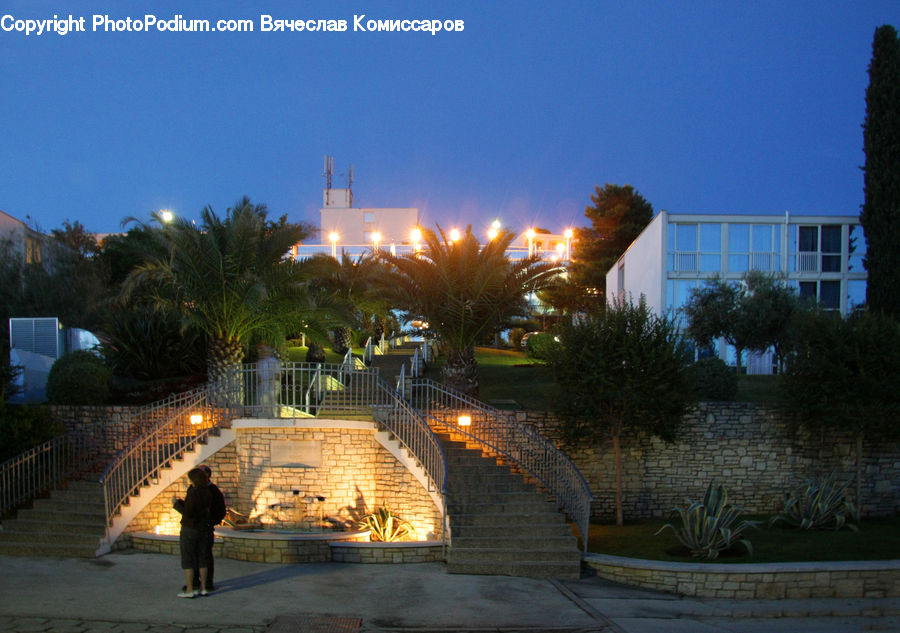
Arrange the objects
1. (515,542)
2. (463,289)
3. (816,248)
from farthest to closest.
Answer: (816,248) → (463,289) → (515,542)

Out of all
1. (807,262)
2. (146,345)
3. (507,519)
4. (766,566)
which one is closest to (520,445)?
(507,519)

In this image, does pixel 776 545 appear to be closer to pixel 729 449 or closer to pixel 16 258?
pixel 729 449

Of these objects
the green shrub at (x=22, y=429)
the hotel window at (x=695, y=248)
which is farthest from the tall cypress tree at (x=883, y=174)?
the green shrub at (x=22, y=429)

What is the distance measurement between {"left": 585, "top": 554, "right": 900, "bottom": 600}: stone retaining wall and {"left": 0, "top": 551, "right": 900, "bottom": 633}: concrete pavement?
8.6 inches

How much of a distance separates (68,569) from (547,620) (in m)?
6.94

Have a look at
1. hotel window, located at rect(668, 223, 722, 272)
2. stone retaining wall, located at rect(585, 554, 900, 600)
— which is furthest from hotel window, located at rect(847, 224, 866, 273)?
stone retaining wall, located at rect(585, 554, 900, 600)

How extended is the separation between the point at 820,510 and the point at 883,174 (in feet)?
55.9

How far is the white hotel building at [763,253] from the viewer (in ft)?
89.8

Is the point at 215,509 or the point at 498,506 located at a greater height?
the point at 215,509

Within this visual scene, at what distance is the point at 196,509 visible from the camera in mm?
8461

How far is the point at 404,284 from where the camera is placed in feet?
58.0

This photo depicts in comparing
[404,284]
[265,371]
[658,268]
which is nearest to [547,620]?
[265,371]

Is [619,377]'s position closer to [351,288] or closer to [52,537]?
[52,537]

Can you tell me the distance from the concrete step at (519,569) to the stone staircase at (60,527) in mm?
5878
